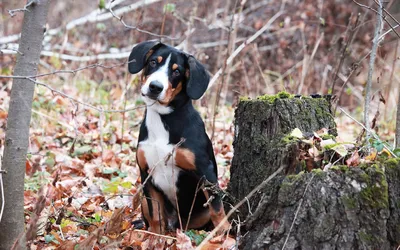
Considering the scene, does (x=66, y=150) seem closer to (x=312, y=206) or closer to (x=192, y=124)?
(x=192, y=124)

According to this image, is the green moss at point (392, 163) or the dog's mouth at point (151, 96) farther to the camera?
the dog's mouth at point (151, 96)

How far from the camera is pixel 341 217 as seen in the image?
2844 millimetres

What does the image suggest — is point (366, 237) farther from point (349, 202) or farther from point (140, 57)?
point (140, 57)

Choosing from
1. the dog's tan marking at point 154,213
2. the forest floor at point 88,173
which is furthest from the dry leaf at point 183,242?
the dog's tan marking at point 154,213

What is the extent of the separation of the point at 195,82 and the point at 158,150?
58 centimetres

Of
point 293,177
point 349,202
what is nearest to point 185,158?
point 293,177

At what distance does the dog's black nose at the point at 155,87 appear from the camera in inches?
155

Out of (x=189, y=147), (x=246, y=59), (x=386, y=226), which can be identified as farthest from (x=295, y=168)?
(x=246, y=59)

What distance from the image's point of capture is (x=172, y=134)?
163 inches

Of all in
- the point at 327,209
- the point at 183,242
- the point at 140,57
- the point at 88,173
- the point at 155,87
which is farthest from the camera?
the point at 88,173

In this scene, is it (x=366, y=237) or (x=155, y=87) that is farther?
(x=155, y=87)

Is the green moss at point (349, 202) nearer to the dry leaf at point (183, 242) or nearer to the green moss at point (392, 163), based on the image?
the green moss at point (392, 163)

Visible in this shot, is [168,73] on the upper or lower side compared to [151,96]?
upper

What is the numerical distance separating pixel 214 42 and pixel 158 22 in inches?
54.3
